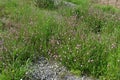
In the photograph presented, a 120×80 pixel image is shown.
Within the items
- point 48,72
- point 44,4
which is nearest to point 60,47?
point 48,72

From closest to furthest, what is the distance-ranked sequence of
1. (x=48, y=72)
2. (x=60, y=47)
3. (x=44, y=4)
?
(x=48, y=72) → (x=60, y=47) → (x=44, y=4)

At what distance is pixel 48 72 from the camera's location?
18.4 ft

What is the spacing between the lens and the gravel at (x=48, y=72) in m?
5.46

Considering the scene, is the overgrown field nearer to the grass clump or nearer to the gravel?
the gravel

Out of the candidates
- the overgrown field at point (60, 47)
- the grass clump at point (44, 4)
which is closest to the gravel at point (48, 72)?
the overgrown field at point (60, 47)

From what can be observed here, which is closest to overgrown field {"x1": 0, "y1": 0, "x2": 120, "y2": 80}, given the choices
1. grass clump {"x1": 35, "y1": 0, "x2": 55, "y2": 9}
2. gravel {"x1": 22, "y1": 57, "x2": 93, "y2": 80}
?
gravel {"x1": 22, "y1": 57, "x2": 93, "y2": 80}

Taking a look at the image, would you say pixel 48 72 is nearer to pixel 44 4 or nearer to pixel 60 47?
pixel 60 47

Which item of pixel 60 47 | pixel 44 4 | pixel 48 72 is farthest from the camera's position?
pixel 44 4

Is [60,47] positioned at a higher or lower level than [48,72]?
higher

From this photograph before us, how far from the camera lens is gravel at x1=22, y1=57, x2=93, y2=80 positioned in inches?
215

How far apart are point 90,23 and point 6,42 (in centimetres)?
285

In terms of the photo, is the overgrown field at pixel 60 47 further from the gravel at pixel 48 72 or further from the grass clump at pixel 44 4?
the grass clump at pixel 44 4

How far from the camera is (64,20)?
24.3ft

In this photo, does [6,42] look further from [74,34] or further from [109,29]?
[109,29]
